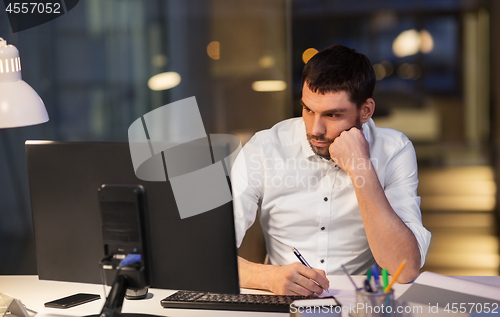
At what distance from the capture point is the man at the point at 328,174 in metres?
1.63

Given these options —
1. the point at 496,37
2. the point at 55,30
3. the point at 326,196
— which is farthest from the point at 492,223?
the point at 55,30

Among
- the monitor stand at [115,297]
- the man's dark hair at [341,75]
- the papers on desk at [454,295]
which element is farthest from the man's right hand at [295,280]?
the man's dark hair at [341,75]

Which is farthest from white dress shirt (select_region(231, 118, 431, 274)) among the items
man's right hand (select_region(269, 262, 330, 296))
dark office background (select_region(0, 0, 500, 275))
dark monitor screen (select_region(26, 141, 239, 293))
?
dark office background (select_region(0, 0, 500, 275))

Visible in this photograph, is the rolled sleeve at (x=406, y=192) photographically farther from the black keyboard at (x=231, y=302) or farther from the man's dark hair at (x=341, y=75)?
the black keyboard at (x=231, y=302)

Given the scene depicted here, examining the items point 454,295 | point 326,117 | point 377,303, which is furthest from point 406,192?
point 377,303

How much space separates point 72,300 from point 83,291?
8 centimetres

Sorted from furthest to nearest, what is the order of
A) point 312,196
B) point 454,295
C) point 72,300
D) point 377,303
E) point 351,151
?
point 312,196
point 351,151
point 72,300
point 454,295
point 377,303

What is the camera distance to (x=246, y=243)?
9.74 ft

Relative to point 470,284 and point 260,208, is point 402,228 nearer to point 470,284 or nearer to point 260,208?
point 470,284

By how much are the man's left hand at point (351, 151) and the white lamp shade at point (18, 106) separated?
948mm

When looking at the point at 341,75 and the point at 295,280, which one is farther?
the point at 341,75

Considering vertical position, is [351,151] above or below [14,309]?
above

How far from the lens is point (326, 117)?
5.46ft

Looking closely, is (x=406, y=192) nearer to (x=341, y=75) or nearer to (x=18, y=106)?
(x=341, y=75)
